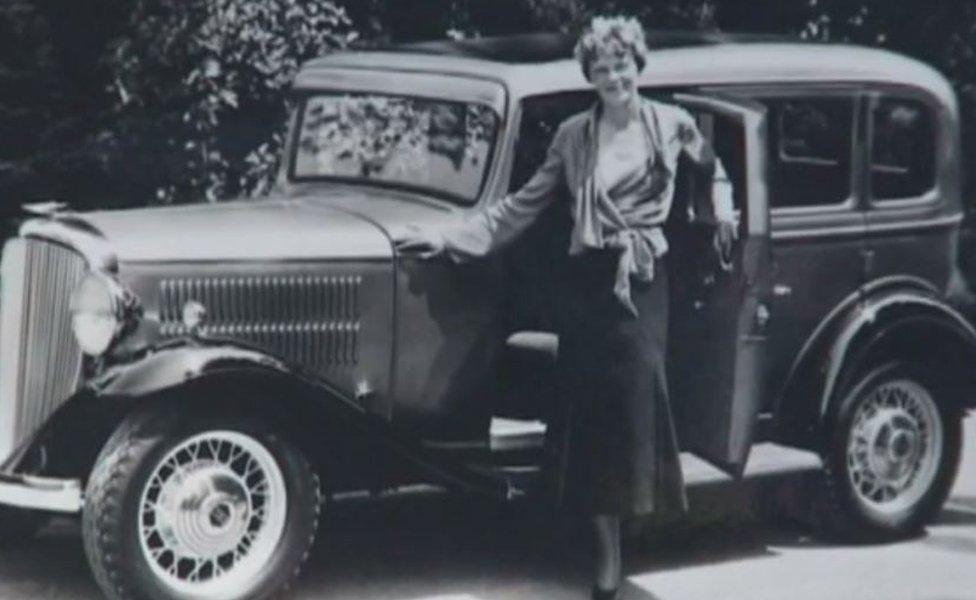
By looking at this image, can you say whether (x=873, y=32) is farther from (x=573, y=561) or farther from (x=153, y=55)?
(x=573, y=561)

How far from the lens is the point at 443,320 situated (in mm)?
7391

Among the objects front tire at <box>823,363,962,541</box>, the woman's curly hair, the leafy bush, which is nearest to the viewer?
the woman's curly hair

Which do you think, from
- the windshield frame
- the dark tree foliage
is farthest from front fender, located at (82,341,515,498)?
the dark tree foliage

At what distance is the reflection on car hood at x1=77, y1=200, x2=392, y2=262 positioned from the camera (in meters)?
7.06

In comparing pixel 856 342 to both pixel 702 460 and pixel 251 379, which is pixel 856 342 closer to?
pixel 702 460

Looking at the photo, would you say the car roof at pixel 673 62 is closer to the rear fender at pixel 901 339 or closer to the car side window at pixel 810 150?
the car side window at pixel 810 150

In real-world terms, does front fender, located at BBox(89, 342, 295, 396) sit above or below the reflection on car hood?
Result: below

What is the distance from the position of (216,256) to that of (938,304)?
3.05 m

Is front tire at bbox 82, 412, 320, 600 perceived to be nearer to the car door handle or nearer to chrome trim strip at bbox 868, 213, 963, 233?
the car door handle

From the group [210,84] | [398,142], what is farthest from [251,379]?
[210,84]

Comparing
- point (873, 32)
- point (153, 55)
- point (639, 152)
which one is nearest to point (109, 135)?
point (153, 55)

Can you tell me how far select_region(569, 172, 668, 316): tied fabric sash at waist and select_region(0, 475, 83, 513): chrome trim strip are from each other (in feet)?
6.17

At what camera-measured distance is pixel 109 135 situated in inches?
485

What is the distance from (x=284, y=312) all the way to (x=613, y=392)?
4.03ft
